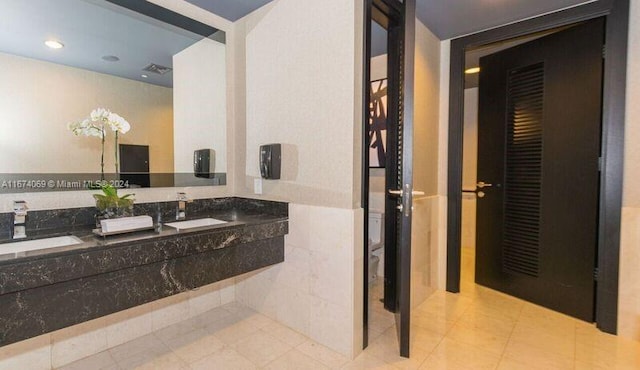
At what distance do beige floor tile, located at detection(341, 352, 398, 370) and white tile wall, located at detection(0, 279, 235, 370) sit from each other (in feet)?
4.03

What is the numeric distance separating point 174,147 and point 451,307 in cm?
249

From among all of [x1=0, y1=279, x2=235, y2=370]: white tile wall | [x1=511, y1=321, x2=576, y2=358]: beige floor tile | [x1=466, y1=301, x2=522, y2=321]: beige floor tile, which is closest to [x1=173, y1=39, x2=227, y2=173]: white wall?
[x1=0, y1=279, x2=235, y2=370]: white tile wall

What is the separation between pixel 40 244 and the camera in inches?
53.7

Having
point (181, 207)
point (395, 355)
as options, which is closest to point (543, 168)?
point (395, 355)

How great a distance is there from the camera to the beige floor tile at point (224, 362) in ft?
5.47

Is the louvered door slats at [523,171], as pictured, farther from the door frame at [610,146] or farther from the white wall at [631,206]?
the white wall at [631,206]

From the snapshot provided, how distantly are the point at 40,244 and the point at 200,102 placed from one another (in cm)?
133

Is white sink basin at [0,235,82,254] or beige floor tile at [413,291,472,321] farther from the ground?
white sink basin at [0,235,82,254]

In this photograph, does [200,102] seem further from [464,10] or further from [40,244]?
[464,10]

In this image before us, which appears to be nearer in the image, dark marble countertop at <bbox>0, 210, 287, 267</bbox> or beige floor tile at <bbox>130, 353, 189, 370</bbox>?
dark marble countertop at <bbox>0, 210, 287, 267</bbox>

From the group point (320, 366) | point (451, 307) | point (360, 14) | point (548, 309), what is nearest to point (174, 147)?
point (360, 14)

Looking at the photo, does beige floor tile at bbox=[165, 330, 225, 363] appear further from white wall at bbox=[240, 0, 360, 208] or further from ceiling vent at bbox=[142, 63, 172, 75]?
ceiling vent at bbox=[142, 63, 172, 75]

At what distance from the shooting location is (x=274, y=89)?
6.88 ft

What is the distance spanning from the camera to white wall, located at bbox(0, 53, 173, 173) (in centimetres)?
151
